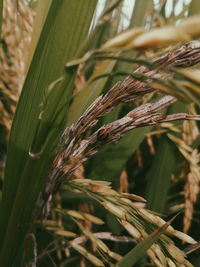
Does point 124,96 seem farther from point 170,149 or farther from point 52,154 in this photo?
point 170,149

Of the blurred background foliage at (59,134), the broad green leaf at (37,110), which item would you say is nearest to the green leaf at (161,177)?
the blurred background foliage at (59,134)

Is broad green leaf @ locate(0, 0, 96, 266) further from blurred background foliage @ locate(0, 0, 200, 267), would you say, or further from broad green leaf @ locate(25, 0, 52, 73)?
broad green leaf @ locate(25, 0, 52, 73)

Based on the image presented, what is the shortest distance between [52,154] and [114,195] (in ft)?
0.42

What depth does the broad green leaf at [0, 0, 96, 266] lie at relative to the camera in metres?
0.70

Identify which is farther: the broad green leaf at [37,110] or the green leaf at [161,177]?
the green leaf at [161,177]

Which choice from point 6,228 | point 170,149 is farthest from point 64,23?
point 170,149

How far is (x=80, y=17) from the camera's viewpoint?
71 centimetres

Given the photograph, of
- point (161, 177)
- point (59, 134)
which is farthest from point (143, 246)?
point (161, 177)

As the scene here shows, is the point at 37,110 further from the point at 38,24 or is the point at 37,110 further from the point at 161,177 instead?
the point at 161,177

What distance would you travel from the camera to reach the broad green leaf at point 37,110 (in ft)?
2.29

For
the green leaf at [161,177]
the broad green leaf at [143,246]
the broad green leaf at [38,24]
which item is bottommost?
the broad green leaf at [143,246]

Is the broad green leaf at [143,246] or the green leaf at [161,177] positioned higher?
the green leaf at [161,177]

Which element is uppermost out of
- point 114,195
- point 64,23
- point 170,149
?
point 64,23

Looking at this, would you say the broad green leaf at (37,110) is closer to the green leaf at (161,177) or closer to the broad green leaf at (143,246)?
the broad green leaf at (143,246)
